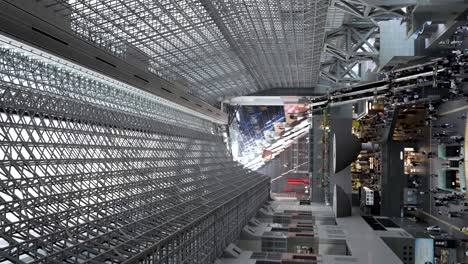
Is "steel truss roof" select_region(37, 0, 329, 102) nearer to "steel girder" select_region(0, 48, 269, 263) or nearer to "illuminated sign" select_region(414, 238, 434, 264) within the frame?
"steel girder" select_region(0, 48, 269, 263)

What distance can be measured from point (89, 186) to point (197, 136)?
2650cm

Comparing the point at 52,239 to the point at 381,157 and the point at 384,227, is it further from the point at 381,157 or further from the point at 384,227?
the point at 381,157

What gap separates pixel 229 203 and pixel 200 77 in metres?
23.0

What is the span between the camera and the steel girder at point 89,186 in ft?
48.1

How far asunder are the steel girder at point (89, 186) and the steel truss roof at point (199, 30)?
3.06m

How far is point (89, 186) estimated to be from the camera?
20.0 m

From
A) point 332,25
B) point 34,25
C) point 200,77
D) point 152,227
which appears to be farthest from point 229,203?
point 200,77

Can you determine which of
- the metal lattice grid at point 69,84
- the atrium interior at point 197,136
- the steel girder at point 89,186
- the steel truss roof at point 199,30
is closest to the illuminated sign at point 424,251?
the atrium interior at point 197,136

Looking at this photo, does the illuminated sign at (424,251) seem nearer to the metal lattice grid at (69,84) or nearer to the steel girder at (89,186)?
the steel girder at (89,186)

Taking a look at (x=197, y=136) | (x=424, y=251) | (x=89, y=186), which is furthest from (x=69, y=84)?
(x=197, y=136)

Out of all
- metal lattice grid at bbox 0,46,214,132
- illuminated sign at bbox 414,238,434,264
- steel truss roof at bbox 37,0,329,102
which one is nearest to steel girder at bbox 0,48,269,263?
metal lattice grid at bbox 0,46,214,132

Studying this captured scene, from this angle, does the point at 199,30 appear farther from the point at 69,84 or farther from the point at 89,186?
the point at 89,186

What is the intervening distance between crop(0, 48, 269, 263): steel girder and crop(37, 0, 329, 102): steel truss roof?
10.0ft

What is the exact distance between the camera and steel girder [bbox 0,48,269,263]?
14.7 metres
